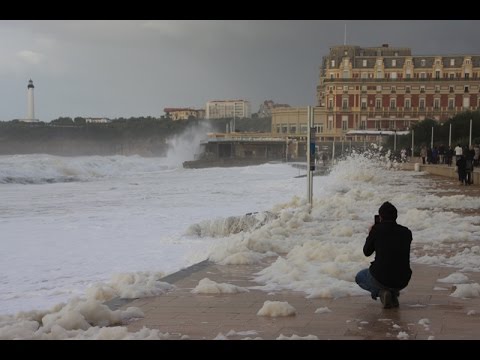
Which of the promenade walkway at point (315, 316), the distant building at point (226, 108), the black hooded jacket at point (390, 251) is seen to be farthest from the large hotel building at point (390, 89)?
the distant building at point (226, 108)

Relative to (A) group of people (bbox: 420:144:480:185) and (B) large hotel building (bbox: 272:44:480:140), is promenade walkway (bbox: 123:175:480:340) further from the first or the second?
(B) large hotel building (bbox: 272:44:480:140)

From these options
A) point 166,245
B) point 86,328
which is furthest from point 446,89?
point 86,328

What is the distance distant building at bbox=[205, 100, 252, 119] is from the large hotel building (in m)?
89.5

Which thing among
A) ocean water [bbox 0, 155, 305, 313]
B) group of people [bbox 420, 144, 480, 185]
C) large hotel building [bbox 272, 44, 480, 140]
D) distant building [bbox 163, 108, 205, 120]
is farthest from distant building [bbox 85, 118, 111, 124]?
ocean water [bbox 0, 155, 305, 313]

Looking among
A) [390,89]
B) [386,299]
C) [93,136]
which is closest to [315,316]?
[386,299]

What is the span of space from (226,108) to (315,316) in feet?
585

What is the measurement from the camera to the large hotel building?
283 feet

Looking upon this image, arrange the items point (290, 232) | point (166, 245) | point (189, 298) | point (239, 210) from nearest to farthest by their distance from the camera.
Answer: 1. point (189, 298)
2. point (290, 232)
3. point (166, 245)
4. point (239, 210)

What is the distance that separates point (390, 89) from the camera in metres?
87.6

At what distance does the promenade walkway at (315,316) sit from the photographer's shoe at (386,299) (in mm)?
47

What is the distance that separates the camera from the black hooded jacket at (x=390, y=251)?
17.9 feet
